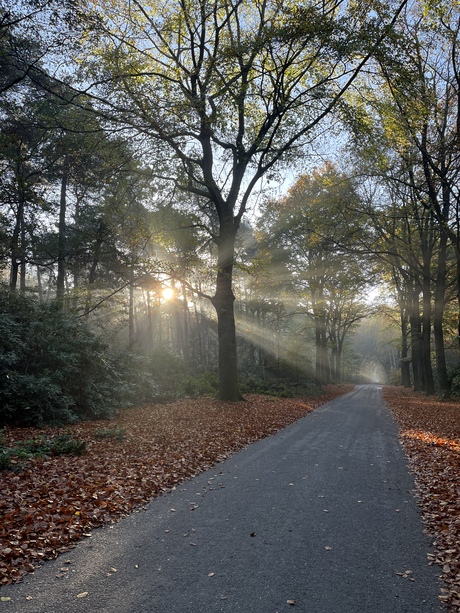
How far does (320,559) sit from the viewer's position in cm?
365

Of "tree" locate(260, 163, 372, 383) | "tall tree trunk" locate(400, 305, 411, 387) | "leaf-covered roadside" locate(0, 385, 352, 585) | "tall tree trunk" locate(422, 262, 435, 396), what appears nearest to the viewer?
"leaf-covered roadside" locate(0, 385, 352, 585)

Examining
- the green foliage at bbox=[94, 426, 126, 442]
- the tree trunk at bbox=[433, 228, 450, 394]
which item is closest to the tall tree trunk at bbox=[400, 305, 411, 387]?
the tree trunk at bbox=[433, 228, 450, 394]

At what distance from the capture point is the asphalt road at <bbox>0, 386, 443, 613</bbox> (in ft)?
9.90

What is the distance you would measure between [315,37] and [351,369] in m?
59.3

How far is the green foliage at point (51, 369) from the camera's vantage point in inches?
380

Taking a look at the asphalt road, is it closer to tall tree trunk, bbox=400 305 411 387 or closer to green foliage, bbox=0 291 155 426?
green foliage, bbox=0 291 155 426

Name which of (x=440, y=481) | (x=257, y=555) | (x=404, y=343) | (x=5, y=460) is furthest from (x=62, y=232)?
(x=404, y=343)

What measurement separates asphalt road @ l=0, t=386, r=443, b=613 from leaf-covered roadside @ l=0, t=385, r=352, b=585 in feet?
0.90

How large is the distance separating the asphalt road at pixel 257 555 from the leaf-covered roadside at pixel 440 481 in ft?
0.45

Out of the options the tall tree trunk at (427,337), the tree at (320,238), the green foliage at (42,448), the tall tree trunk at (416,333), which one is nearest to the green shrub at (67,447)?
the green foliage at (42,448)

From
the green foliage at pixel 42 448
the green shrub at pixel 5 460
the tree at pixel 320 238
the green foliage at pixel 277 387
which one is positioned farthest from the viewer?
the green foliage at pixel 277 387

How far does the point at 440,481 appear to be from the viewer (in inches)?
245

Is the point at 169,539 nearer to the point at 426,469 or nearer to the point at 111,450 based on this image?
the point at 111,450

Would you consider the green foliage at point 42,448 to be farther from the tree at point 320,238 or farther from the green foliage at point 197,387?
the tree at point 320,238
